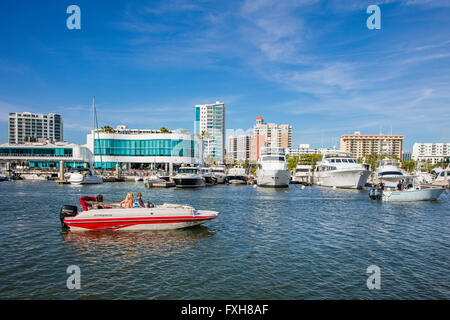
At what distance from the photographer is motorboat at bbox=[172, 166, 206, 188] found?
52.7 m

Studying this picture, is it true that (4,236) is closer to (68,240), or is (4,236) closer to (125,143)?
(68,240)

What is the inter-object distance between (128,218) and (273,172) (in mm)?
41481

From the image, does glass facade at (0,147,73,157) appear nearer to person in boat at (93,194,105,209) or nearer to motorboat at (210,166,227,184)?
motorboat at (210,166,227,184)

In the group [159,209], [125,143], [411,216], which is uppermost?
[125,143]

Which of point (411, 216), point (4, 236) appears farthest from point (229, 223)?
point (411, 216)

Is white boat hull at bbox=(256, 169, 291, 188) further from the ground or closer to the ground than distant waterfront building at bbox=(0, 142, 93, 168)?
closer to the ground

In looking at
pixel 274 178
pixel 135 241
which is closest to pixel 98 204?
pixel 135 241

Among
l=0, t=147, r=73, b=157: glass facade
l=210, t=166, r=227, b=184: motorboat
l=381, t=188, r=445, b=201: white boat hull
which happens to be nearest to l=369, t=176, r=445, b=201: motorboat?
l=381, t=188, r=445, b=201: white boat hull

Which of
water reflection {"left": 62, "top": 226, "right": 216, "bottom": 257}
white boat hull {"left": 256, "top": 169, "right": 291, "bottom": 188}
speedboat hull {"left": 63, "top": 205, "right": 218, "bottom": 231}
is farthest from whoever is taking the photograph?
white boat hull {"left": 256, "top": 169, "right": 291, "bottom": 188}

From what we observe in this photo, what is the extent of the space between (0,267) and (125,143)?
9866 centimetres

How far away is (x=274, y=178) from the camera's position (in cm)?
5662

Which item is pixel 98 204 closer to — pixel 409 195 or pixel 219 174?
pixel 409 195

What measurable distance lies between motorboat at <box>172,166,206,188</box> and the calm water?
31.2 m
